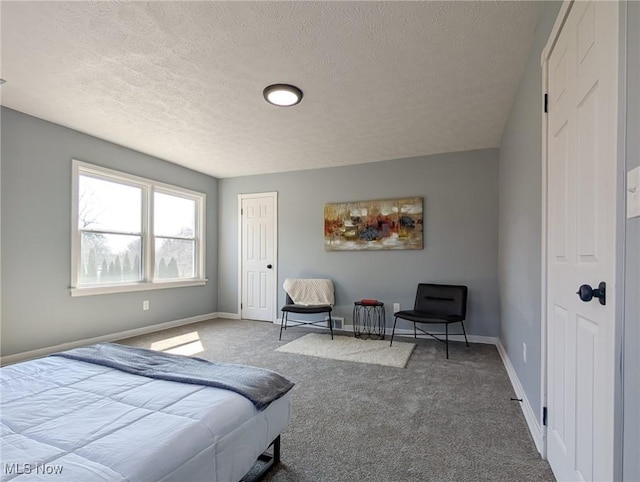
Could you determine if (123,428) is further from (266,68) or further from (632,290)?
(266,68)

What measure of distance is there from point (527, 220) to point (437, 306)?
1.99 m

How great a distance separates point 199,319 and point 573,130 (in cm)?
524

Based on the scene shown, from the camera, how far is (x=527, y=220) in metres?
2.17

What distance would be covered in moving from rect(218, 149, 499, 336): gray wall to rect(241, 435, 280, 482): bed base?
3.04 m

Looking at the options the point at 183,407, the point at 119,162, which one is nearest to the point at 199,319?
the point at 119,162

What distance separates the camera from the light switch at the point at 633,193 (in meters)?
0.83

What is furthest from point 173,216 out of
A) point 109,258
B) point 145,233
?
point 109,258

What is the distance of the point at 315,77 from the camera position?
2.47 meters

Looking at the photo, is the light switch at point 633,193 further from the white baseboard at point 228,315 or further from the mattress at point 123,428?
the white baseboard at point 228,315

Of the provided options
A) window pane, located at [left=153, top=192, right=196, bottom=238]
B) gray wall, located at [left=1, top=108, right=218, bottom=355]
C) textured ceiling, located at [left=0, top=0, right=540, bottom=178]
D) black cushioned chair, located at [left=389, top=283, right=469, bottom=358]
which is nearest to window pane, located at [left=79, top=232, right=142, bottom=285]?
gray wall, located at [left=1, top=108, right=218, bottom=355]

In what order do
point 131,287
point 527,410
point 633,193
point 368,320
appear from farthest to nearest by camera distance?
point 368,320, point 131,287, point 527,410, point 633,193

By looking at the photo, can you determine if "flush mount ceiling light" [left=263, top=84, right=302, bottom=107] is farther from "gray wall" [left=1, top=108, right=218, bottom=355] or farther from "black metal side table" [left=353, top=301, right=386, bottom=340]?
"black metal side table" [left=353, top=301, right=386, bottom=340]

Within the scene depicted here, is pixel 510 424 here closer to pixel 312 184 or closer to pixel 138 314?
pixel 312 184

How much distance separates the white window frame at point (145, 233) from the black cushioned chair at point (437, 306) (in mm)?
3269
